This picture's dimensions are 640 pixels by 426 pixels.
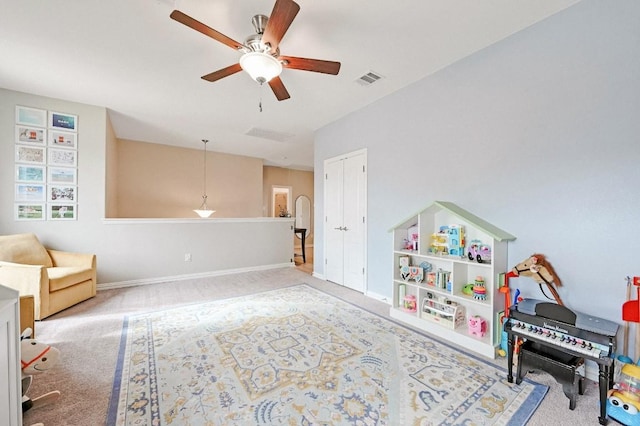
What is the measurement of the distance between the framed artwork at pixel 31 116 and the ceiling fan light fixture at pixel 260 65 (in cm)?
343

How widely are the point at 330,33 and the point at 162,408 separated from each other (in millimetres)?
2972

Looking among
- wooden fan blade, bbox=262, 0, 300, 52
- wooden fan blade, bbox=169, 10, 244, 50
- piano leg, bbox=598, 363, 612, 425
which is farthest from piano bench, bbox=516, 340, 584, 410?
wooden fan blade, bbox=169, 10, 244, 50

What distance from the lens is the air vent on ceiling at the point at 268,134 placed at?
4.89 metres

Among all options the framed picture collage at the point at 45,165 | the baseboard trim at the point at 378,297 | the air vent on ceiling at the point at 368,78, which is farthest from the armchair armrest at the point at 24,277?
the air vent on ceiling at the point at 368,78

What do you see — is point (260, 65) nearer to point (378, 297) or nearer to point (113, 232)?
point (378, 297)

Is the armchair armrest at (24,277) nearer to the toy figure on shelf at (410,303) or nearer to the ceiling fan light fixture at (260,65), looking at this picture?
the ceiling fan light fixture at (260,65)

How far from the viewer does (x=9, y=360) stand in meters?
1.09

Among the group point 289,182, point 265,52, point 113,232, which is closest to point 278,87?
point 265,52

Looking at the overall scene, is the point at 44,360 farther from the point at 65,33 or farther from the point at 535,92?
the point at 535,92

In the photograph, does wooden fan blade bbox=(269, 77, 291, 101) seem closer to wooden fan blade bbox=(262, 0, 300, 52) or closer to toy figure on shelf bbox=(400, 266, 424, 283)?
wooden fan blade bbox=(262, 0, 300, 52)

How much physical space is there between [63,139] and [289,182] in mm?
5742

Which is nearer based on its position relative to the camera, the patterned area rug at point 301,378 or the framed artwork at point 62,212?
the patterned area rug at point 301,378

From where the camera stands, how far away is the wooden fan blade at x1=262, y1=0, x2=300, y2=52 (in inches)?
60.5

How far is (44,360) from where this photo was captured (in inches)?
60.8
